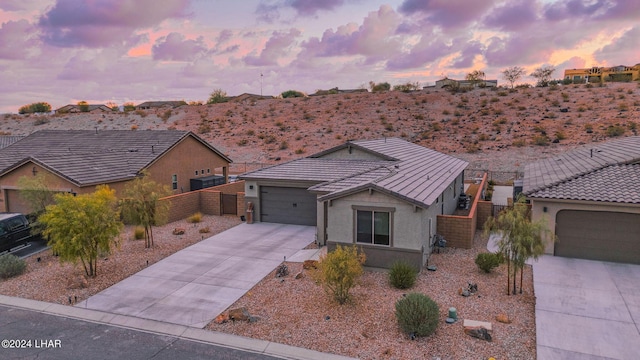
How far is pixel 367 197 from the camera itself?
49.6 ft

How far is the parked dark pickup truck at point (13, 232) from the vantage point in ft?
56.1

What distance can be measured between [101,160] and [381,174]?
17986 mm

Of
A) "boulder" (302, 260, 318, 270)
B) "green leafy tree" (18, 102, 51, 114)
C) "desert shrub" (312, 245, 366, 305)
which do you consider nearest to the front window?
"boulder" (302, 260, 318, 270)

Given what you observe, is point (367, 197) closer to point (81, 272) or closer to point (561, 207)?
point (561, 207)

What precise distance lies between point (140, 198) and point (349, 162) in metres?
11.8

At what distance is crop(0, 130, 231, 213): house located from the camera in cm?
2230

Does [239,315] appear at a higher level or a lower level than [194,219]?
lower

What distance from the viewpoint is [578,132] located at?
52281 mm

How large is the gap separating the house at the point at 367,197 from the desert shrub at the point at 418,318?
4.16m

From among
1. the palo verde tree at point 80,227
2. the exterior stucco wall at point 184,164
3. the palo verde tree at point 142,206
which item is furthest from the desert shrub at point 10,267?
the exterior stucco wall at point 184,164

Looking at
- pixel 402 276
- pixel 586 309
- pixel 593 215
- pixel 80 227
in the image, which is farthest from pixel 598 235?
pixel 80 227

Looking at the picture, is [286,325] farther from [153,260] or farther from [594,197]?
[594,197]

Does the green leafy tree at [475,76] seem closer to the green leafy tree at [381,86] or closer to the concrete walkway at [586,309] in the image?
the green leafy tree at [381,86]

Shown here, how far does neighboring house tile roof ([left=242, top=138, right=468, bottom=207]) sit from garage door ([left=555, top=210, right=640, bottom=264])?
5.08 metres
